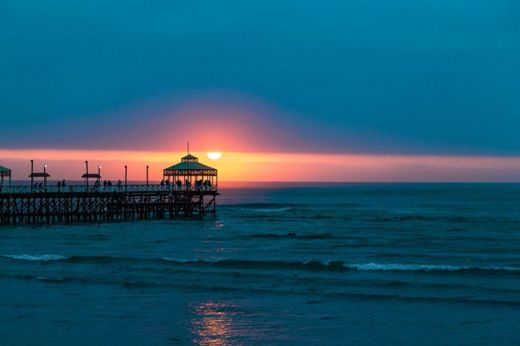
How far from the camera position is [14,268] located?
29.9 m

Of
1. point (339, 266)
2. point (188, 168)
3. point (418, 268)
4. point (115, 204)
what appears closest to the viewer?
point (418, 268)

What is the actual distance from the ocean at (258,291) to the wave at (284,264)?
0.16 feet

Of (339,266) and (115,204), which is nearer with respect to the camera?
(339,266)

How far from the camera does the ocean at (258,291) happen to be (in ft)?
62.8

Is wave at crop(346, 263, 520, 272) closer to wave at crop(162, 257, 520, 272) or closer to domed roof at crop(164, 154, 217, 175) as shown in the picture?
wave at crop(162, 257, 520, 272)

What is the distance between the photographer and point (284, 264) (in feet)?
105

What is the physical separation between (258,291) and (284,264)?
23.1 feet

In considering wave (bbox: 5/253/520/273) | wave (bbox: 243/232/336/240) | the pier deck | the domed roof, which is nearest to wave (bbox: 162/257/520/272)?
wave (bbox: 5/253/520/273)

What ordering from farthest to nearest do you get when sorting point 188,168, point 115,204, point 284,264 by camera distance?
point 188,168 → point 115,204 → point 284,264

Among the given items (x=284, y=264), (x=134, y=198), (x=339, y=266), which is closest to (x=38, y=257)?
(x=284, y=264)

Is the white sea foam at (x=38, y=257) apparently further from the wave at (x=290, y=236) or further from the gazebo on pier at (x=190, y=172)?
the gazebo on pier at (x=190, y=172)

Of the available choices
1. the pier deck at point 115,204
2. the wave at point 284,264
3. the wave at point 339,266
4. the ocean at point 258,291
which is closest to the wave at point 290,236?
the ocean at point 258,291

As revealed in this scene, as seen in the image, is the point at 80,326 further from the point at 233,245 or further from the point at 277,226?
the point at 277,226

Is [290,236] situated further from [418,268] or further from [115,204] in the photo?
[115,204]
